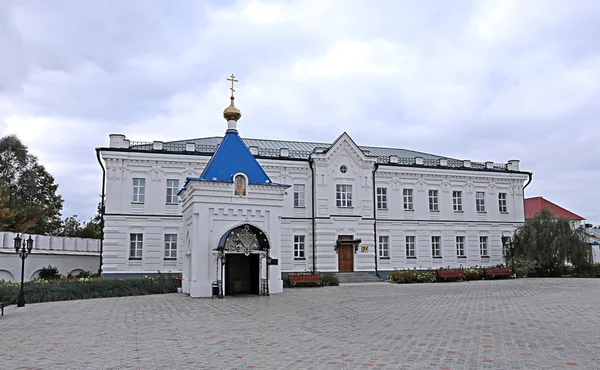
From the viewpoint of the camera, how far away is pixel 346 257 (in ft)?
94.0

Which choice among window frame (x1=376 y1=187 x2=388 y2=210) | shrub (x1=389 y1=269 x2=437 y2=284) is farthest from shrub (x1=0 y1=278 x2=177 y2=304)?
window frame (x1=376 y1=187 x2=388 y2=210)

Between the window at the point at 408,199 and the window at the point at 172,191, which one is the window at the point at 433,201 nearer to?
the window at the point at 408,199

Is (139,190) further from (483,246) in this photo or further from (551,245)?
(551,245)

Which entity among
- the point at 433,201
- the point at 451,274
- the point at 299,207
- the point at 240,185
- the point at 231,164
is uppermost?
the point at 231,164

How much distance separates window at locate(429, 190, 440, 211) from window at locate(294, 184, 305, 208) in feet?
28.0

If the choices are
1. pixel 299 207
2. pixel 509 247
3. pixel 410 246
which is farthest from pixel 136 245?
pixel 509 247

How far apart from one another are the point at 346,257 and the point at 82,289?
14.5 meters

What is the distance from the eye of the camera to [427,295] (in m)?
18.3

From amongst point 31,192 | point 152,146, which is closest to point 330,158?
point 152,146

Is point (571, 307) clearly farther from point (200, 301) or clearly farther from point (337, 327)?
point (200, 301)

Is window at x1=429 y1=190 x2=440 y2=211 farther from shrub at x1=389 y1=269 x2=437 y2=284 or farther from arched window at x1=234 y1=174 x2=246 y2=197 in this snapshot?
arched window at x1=234 y1=174 x2=246 y2=197

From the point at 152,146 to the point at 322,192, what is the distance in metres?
9.82

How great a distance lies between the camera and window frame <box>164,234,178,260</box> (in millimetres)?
26844

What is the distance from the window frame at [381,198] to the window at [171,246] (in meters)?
12.1
